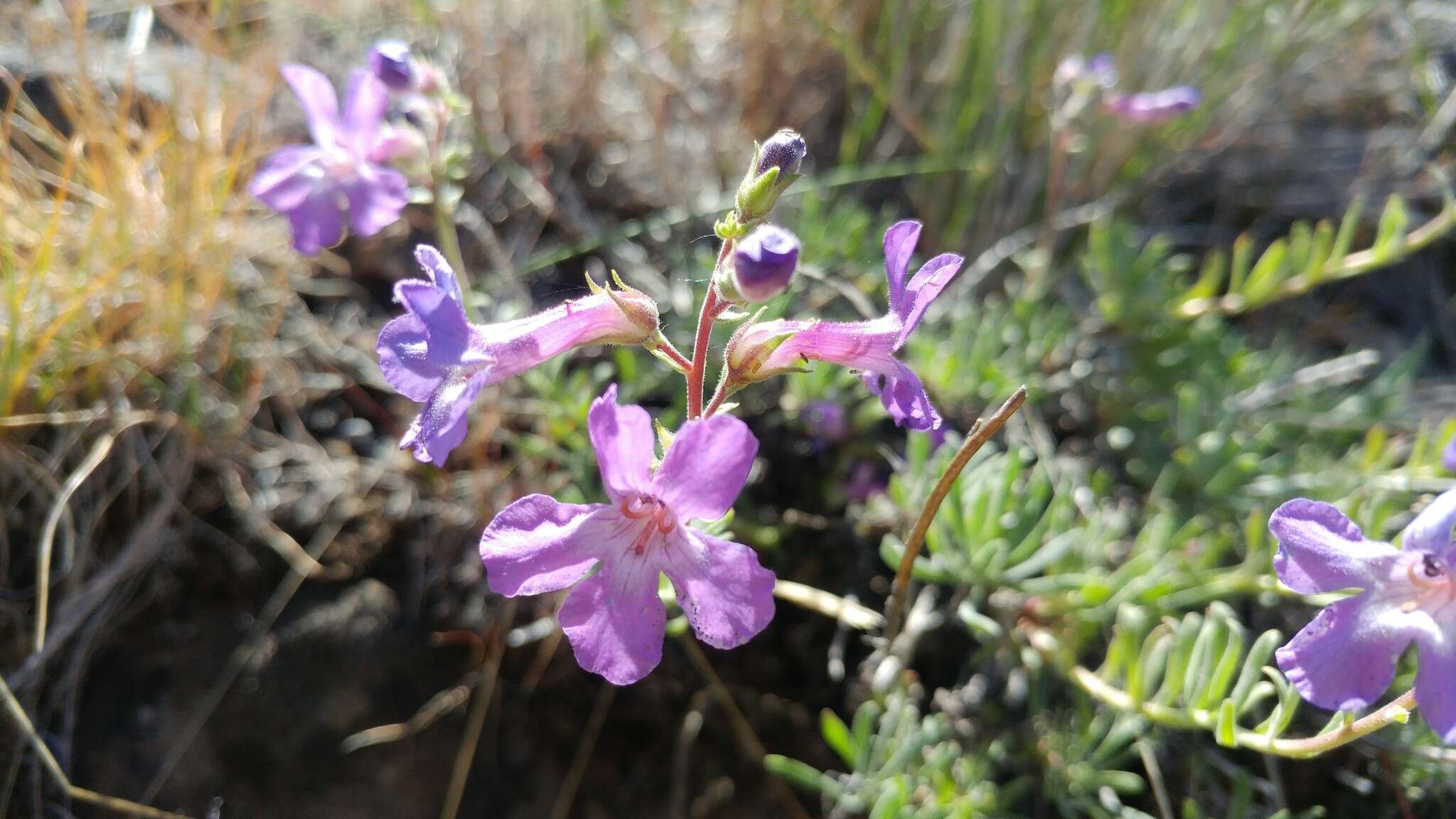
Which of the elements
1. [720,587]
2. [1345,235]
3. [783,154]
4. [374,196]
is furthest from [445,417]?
[1345,235]

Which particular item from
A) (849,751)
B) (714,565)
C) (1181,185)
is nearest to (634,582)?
(714,565)

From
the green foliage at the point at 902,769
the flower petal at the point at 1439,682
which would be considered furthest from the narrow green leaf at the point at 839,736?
the flower petal at the point at 1439,682

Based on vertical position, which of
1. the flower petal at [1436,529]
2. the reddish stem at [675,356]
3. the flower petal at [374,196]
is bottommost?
the flower petal at [1436,529]

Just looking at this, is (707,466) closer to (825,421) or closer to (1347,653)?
(1347,653)

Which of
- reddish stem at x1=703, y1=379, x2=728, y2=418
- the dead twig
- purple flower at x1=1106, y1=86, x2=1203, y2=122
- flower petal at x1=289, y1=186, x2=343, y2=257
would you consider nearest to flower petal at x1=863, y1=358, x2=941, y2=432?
reddish stem at x1=703, y1=379, x2=728, y2=418

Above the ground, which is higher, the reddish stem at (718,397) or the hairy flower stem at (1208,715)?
the reddish stem at (718,397)

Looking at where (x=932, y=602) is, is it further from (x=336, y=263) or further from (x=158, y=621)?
A: (x=336, y=263)

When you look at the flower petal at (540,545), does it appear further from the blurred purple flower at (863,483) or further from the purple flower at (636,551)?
the blurred purple flower at (863,483)

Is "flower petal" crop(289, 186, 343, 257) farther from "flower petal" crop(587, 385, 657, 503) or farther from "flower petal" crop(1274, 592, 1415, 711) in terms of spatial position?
"flower petal" crop(1274, 592, 1415, 711)
